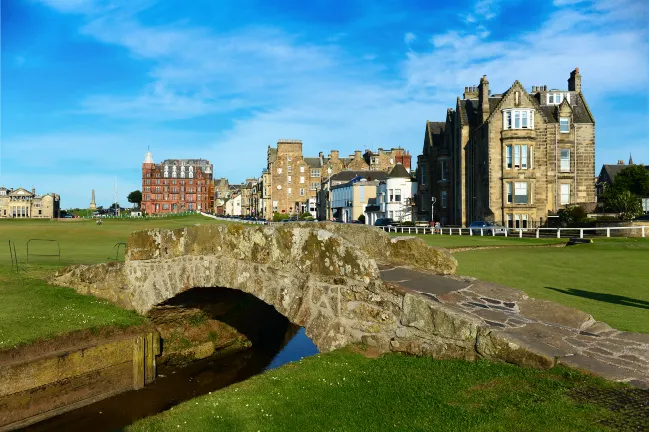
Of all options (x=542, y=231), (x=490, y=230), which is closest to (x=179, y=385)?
(x=490, y=230)

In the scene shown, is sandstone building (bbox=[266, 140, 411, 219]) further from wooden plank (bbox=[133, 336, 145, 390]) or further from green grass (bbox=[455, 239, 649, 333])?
wooden plank (bbox=[133, 336, 145, 390])

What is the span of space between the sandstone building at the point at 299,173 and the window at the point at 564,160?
58581 millimetres

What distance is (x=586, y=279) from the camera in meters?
14.1

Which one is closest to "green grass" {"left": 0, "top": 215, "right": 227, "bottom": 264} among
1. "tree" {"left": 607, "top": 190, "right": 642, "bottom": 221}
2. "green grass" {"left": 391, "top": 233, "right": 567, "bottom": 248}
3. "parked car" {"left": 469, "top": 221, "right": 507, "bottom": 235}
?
"green grass" {"left": 391, "top": 233, "right": 567, "bottom": 248}

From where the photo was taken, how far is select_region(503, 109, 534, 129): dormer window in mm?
49031

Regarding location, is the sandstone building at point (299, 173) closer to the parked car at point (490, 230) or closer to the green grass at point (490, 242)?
the parked car at point (490, 230)

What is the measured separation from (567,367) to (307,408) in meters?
3.27

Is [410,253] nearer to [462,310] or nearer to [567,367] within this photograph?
[462,310]

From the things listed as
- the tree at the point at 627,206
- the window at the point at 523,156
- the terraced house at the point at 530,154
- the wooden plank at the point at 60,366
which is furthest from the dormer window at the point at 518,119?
the wooden plank at the point at 60,366

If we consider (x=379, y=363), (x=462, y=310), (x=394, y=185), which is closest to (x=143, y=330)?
(x=379, y=363)

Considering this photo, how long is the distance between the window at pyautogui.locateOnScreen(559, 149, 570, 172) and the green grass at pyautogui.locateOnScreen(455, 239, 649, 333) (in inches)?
1176

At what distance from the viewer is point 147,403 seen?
38.1 ft

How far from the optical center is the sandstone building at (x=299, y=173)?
109562 mm

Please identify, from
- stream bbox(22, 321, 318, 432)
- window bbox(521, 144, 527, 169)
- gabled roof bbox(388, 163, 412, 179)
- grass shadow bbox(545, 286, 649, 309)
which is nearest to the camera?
grass shadow bbox(545, 286, 649, 309)
